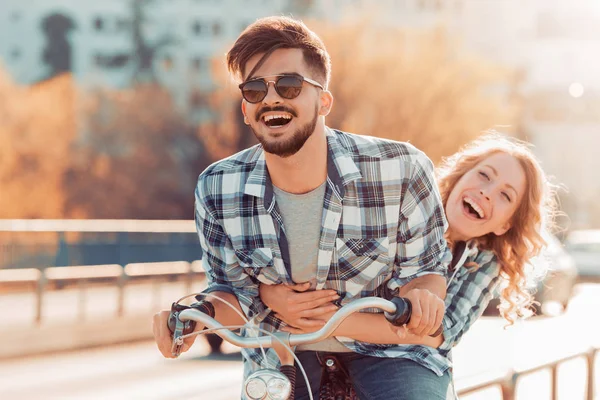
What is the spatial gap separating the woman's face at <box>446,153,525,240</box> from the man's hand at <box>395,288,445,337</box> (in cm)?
144

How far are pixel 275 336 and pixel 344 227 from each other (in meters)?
0.58

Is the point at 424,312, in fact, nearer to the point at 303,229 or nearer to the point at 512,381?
the point at 303,229

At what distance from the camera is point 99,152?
45781 mm

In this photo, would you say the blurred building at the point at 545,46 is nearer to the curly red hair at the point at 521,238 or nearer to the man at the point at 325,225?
the curly red hair at the point at 521,238

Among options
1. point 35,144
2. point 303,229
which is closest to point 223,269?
point 303,229

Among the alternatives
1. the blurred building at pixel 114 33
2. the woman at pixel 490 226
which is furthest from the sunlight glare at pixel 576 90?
the woman at pixel 490 226

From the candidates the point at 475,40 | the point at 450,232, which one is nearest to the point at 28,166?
the point at 450,232

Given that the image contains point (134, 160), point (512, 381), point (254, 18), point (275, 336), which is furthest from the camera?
point (254, 18)

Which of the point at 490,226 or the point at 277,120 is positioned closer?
the point at 277,120

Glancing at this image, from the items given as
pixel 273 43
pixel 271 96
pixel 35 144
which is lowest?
pixel 35 144

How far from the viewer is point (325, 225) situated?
3.54 meters

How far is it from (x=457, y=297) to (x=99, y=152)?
140ft

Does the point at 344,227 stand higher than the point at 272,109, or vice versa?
the point at 272,109

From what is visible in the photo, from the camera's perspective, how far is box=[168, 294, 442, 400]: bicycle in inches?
116
